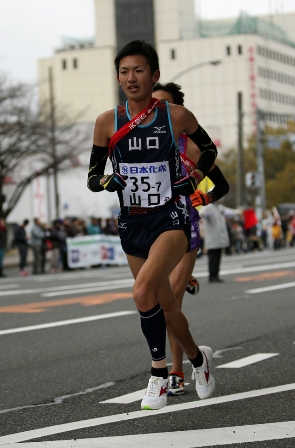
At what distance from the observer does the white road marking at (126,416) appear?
512cm

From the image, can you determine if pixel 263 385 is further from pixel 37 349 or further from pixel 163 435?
pixel 37 349

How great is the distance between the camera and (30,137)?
40344 mm

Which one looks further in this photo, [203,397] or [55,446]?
[203,397]

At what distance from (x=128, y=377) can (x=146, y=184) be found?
2085mm

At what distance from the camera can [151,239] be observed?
5637 millimetres

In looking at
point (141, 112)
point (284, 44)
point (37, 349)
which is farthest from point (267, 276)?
point (284, 44)

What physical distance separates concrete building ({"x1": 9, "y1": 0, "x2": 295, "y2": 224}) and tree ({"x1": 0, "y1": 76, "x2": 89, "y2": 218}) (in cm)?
8487

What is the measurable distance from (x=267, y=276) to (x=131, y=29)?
114m

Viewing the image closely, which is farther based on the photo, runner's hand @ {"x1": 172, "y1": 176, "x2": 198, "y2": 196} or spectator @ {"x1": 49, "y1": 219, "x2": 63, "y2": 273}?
spectator @ {"x1": 49, "y1": 219, "x2": 63, "y2": 273}

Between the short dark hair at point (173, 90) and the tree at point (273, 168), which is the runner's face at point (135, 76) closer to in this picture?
the short dark hair at point (173, 90)

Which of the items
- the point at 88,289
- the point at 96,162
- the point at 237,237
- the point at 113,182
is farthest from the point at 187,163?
the point at 237,237

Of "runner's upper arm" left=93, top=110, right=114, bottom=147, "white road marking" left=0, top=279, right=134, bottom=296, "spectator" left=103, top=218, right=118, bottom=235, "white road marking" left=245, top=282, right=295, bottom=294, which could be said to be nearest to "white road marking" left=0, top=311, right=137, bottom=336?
"white road marking" left=245, top=282, right=295, bottom=294

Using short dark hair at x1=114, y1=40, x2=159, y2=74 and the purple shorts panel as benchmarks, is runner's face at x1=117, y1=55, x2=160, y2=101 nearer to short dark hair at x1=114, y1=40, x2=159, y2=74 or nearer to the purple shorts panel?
short dark hair at x1=114, y1=40, x2=159, y2=74

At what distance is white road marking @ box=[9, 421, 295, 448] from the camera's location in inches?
189
